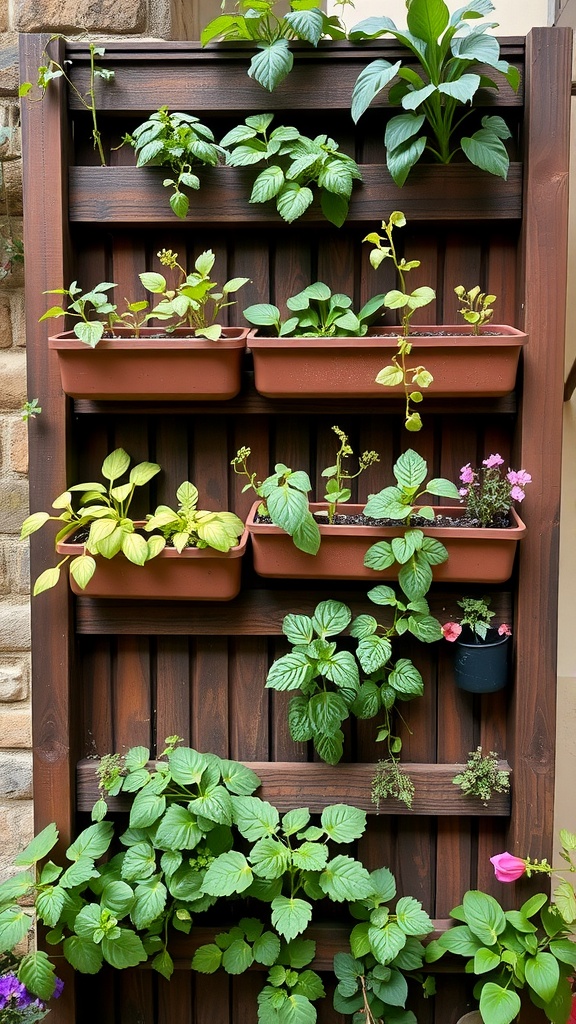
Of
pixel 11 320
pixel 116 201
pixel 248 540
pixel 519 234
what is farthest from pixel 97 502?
pixel 519 234

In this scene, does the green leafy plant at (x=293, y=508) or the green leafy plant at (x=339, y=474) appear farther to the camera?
the green leafy plant at (x=339, y=474)

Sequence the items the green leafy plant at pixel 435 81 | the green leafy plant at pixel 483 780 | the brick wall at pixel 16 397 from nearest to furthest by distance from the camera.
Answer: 1. the green leafy plant at pixel 435 81
2. the green leafy plant at pixel 483 780
3. the brick wall at pixel 16 397

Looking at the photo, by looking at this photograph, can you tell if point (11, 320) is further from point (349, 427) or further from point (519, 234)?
point (519, 234)

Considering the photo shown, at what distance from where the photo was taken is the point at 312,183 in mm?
1838

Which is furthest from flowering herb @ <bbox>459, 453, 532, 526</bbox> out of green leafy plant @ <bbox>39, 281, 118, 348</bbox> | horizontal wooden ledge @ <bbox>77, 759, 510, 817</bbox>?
green leafy plant @ <bbox>39, 281, 118, 348</bbox>

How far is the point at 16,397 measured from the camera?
215 cm

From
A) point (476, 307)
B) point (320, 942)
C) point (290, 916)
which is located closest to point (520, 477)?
point (476, 307)

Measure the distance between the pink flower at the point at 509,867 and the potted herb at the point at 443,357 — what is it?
3.31ft

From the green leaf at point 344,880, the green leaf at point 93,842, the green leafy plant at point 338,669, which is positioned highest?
the green leafy plant at point 338,669

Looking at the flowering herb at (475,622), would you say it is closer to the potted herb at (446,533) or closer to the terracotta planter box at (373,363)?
the potted herb at (446,533)

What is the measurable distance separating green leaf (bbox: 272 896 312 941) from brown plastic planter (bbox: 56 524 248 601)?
68 cm

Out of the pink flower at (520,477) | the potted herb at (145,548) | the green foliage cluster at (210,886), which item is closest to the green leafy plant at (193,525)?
the potted herb at (145,548)

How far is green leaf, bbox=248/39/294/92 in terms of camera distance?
171cm

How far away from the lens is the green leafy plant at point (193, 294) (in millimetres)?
1737
